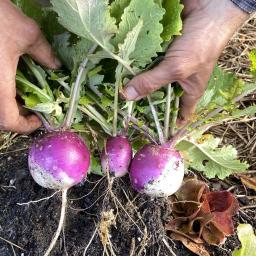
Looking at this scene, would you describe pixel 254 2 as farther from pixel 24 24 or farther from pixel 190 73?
pixel 24 24

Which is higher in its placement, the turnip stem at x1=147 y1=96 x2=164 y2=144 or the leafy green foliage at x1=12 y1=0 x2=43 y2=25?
the leafy green foliage at x1=12 y1=0 x2=43 y2=25

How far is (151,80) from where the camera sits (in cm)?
164

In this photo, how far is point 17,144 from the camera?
7.41ft

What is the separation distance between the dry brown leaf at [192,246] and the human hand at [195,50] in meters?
0.56

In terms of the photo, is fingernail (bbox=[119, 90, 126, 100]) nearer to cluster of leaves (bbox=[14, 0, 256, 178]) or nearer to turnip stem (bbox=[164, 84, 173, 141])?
cluster of leaves (bbox=[14, 0, 256, 178])

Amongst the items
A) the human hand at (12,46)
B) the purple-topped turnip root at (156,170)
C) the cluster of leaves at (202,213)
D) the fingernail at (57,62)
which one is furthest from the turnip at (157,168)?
the human hand at (12,46)

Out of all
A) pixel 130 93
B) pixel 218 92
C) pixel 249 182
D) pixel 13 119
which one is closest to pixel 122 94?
pixel 130 93

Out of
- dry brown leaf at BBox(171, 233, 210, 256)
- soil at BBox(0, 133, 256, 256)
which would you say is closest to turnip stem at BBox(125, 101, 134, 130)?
soil at BBox(0, 133, 256, 256)

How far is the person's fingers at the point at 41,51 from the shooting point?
64.5 inches

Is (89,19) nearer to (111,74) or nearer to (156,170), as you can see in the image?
(111,74)

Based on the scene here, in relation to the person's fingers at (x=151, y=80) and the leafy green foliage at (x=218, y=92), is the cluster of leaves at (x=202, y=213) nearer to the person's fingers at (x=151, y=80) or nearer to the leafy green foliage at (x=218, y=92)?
the leafy green foliage at (x=218, y=92)

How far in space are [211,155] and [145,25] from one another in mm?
600

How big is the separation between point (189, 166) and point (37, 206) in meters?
0.65

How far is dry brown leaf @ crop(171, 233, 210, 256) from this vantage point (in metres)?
1.98
